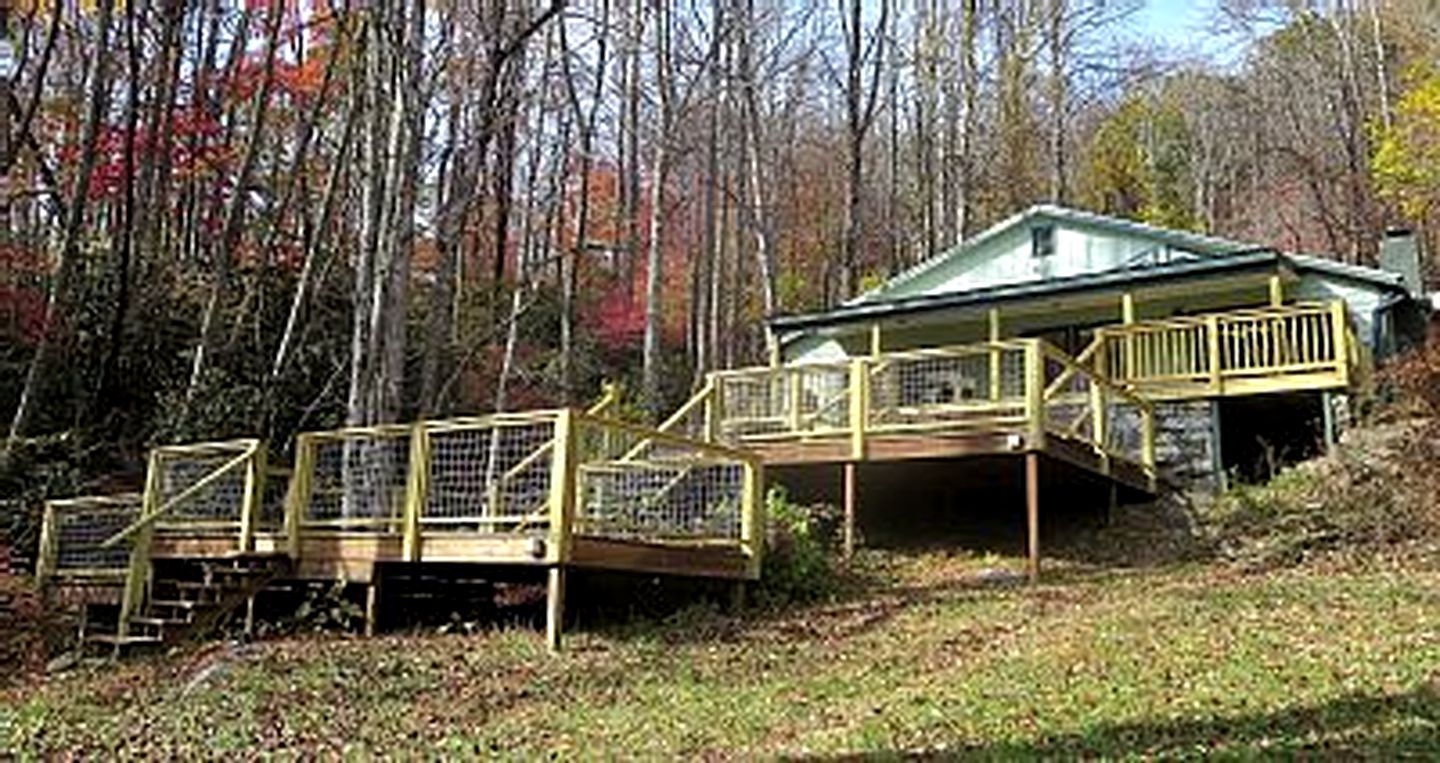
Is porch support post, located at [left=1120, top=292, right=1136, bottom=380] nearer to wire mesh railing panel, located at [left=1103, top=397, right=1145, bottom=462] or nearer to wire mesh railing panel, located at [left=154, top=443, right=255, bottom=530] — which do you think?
wire mesh railing panel, located at [left=1103, top=397, right=1145, bottom=462]

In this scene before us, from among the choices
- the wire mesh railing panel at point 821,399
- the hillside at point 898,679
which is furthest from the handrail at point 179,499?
the wire mesh railing panel at point 821,399

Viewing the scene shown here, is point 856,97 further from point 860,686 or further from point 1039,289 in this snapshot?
point 860,686

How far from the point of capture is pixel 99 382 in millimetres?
16656

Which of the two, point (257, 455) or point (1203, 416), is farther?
point (1203, 416)

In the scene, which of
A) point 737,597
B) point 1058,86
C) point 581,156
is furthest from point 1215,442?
point 1058,86

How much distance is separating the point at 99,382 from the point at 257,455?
7.00m

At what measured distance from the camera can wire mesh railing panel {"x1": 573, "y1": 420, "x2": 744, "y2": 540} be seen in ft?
34.3

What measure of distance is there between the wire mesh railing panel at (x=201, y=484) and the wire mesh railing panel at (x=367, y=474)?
30.9 inches

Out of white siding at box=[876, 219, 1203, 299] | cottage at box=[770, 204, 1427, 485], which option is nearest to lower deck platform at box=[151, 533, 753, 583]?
cottage at box=[770, 204, 1427, 485]

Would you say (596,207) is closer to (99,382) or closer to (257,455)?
(99,382)

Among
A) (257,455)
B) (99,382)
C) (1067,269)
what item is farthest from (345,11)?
(1067,269)

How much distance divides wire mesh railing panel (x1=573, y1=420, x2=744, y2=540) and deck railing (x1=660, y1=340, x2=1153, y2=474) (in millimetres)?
2443

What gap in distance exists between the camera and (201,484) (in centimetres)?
1140

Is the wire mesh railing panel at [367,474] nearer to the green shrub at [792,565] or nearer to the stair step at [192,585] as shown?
the stair step at [192,585]
